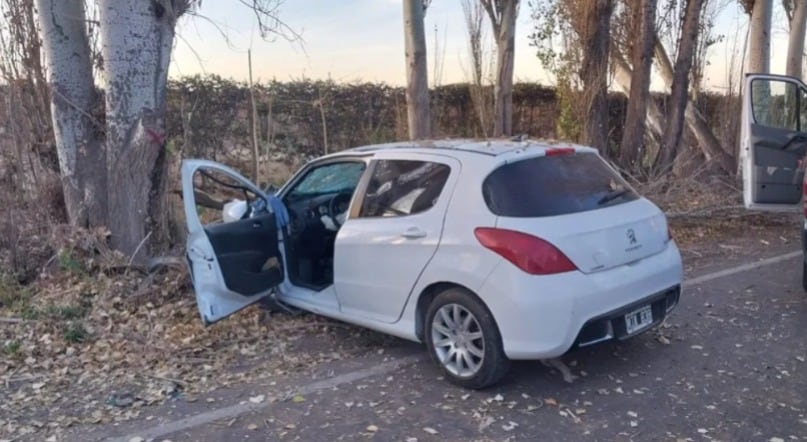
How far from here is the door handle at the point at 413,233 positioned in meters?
4.55

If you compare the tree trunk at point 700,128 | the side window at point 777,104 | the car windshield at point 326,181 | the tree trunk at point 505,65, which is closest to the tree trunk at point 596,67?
the tree trunk at point 505,65

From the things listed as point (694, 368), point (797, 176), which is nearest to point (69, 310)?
point (694, 368)

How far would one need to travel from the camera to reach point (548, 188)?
4.40m

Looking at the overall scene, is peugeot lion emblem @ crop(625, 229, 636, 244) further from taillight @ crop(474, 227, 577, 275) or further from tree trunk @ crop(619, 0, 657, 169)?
tree trunk @ crop(619, 0, 657, 169)

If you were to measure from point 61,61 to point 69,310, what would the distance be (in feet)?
8.84

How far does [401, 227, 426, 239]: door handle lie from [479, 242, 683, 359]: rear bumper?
595 millimetres

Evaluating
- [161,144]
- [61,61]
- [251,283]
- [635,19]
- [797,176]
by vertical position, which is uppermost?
[635,19]

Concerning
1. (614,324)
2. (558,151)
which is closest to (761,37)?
(558,151)

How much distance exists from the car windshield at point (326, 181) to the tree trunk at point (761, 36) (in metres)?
9.13

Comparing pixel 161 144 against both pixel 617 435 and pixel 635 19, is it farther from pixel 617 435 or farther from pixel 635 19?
pixel 635 19

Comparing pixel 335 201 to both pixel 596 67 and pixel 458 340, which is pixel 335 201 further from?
pixel 596 67

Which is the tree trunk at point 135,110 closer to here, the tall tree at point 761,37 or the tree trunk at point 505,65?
the tree trunk at point 505,65

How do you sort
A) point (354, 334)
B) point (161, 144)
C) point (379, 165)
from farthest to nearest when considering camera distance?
point (161, 144), point (354, 334), point (379, 165)

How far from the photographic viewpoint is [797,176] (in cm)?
775
